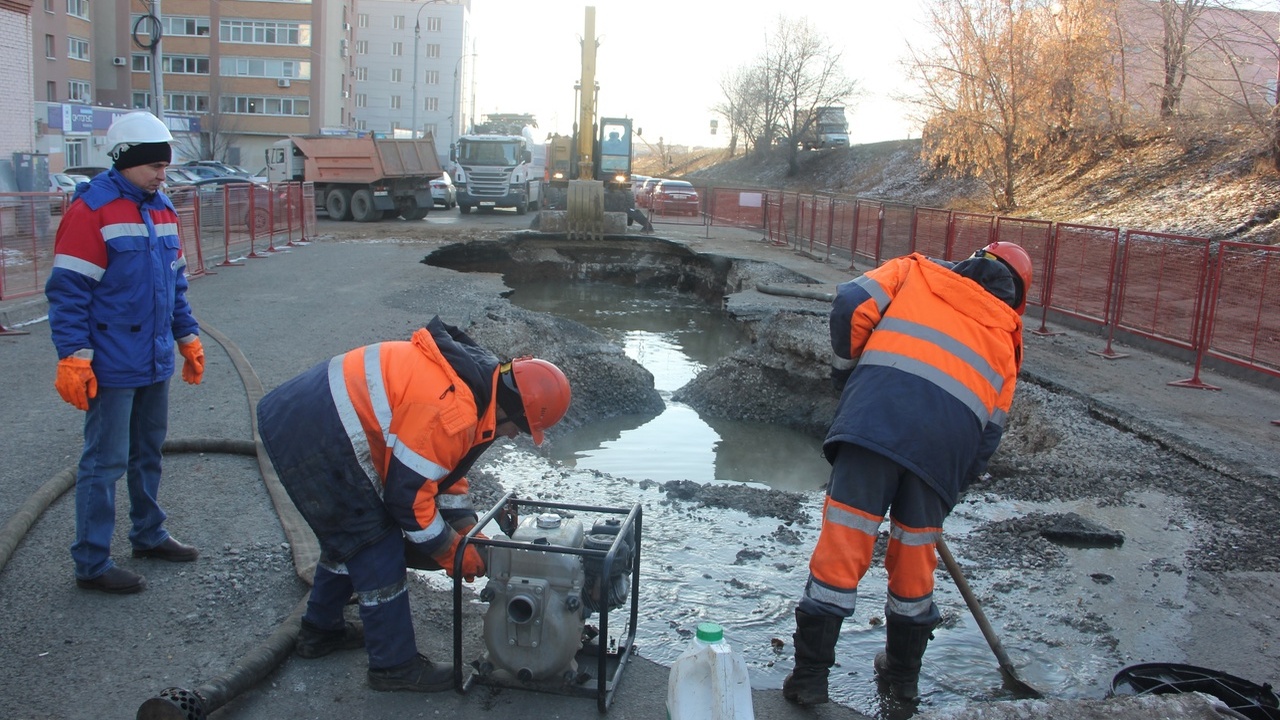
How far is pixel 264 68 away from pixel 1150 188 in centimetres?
5530

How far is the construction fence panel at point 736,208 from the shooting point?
2819 cm

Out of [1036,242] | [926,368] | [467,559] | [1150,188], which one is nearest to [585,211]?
[1036,242]

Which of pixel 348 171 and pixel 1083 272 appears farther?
pixel 348 171

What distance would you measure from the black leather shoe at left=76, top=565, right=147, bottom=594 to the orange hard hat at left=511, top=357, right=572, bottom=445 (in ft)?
6.07

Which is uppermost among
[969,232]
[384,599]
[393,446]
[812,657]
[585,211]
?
[969,232]

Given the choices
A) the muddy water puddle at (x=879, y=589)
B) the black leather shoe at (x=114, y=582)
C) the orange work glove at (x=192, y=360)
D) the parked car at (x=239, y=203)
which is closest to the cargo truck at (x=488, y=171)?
the parked car at (x=239, y=203)

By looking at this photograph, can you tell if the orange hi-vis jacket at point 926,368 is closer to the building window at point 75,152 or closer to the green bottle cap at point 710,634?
the green bottle cap at point 710,634

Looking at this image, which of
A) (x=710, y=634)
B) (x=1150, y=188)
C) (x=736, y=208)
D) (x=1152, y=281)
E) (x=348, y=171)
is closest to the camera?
(x=710, y=634)

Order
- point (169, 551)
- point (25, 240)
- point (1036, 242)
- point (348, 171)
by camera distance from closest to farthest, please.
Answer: point (169, 551) < point (25, 240) < point (1036, 242) < point (348, 171)

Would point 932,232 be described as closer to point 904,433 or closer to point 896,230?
point 896,230

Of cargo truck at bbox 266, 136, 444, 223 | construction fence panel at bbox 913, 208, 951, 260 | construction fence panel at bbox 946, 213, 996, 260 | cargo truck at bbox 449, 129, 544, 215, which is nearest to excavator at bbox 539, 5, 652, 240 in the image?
cargo truck at bbox 449, 129, 544, 215

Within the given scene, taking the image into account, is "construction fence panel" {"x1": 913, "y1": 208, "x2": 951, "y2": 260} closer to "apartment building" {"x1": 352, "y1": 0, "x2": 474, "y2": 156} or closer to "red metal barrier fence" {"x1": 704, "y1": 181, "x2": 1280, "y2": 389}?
"red metal barrier fence" {"x1": 704, "y1": 181, "x2": 1280, "y2": 389}

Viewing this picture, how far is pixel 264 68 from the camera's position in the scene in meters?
61.4

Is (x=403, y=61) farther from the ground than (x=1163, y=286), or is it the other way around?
(x=403, y=61)
